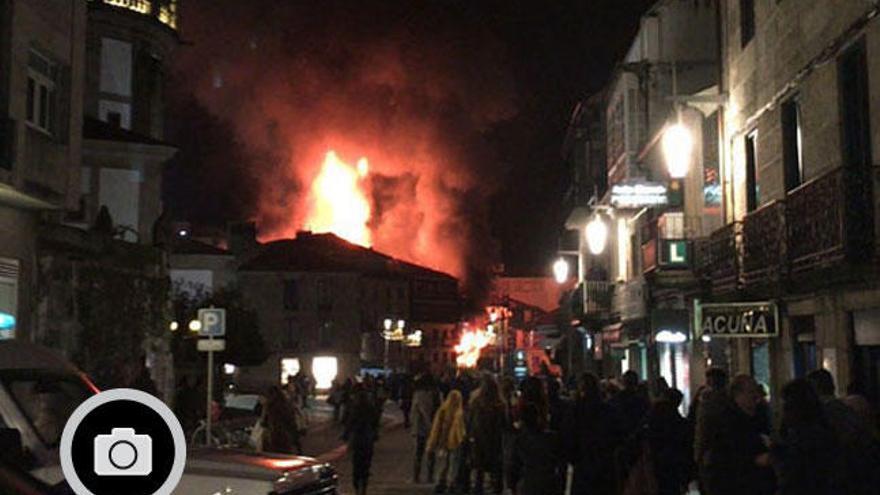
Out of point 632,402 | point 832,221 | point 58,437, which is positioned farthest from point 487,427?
point 58,437

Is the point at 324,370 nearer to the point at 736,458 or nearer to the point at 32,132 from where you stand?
the point at 32,132

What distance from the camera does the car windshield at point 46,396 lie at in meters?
6.58

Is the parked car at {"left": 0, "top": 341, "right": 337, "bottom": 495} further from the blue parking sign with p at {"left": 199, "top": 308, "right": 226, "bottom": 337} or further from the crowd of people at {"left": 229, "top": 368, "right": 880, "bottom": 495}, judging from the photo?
the blue parking sign with p at {"left": 199, "top": 308, "right": 226, "bottom": 337}

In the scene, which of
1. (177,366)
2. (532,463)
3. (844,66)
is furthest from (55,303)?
(177,366)

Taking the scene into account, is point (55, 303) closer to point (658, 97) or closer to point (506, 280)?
point (658, 97)

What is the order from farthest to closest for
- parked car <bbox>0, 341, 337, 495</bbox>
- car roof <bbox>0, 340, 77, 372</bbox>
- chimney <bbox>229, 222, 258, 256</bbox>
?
chimney <bbox>229, 222, 258, 256</bbox>, car roof <bbox>0, 340, 77, 372</bbox>, parked car <bbox>0, 341, 337, 495</bbox>

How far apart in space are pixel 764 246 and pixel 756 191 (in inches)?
118

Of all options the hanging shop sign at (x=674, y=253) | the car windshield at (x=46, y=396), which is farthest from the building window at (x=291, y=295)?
the car windshield at (x=46, y=396)

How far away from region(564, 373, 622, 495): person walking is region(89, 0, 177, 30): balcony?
37.0 metres

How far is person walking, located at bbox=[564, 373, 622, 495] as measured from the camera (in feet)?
31.6

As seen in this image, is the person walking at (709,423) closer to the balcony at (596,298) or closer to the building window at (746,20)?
the building window at (746,20)

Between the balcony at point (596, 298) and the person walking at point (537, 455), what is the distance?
24.5m

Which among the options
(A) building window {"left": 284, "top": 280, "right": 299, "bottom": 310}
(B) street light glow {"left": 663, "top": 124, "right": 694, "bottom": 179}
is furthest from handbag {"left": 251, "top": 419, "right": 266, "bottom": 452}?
(A) building window {"left": 284, "top": 280, "right": 299, "bottom": 310}

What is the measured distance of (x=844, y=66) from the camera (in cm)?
1409
